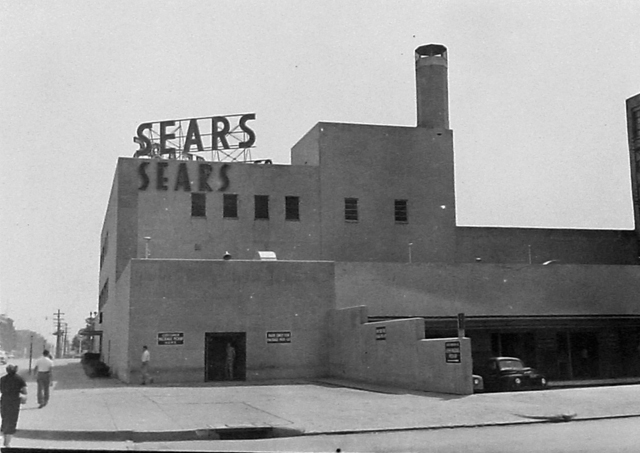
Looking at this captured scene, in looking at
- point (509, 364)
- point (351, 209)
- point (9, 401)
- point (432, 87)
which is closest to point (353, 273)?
point (509, 364)

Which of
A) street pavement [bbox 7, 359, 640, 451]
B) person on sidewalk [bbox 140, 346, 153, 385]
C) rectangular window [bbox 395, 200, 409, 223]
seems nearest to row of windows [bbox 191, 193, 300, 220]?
rectangular window [bbox 395, 200, 409, 223]

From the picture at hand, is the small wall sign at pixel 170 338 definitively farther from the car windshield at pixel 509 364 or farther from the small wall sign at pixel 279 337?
the car windshield at pixel 509 364

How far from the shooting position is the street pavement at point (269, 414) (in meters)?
16.3

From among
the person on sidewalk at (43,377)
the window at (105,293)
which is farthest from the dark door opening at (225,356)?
the window at (105,293)

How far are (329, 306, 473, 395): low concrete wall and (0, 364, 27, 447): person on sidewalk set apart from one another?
45.3 feet

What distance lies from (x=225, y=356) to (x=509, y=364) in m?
11.7

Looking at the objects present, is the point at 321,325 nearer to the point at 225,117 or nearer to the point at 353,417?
the point at 353,417

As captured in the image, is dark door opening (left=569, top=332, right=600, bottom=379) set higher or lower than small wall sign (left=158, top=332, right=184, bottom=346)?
lower

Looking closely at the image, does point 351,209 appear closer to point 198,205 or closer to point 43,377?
point 198,205

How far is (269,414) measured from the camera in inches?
778

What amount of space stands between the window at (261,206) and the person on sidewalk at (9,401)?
30864 mm

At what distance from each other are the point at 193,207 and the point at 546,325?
20.2 metres

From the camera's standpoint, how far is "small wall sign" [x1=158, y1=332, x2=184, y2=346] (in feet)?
107

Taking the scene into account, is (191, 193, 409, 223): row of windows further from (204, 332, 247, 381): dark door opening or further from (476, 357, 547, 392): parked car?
(476, 357, 547, 392): parked car
